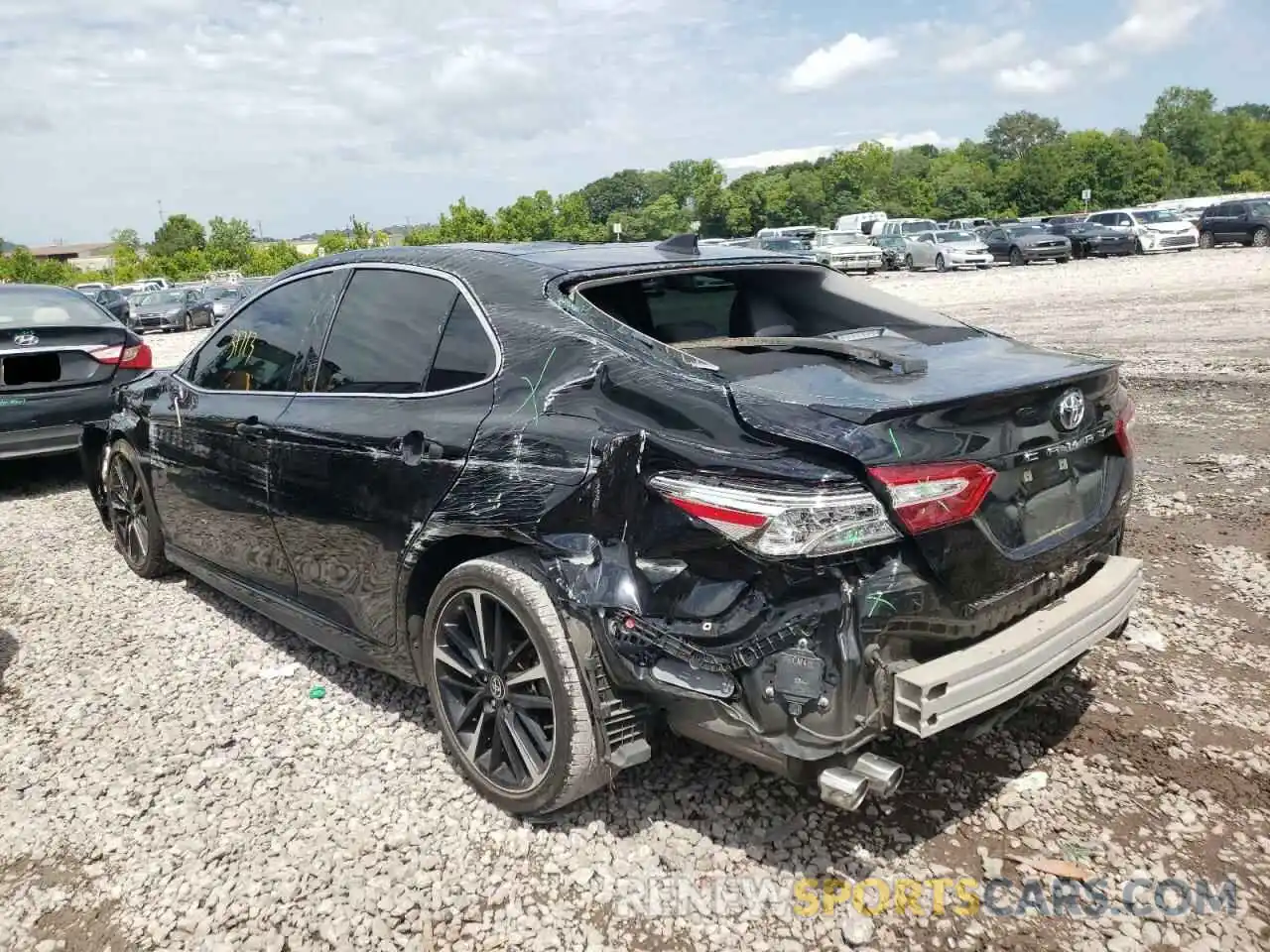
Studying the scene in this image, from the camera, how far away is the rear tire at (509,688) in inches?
107

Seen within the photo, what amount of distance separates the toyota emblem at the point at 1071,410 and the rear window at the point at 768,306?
672 millimetres

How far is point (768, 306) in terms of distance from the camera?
3.73m

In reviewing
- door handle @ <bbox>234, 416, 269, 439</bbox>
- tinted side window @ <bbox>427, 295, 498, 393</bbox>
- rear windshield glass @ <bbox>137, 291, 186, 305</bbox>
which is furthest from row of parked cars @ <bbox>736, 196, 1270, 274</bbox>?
tinted side window @ <bbox>427, 295, 498, 393</bbox>

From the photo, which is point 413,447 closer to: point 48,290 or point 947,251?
point 48,290

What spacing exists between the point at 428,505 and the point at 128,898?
1.39 m

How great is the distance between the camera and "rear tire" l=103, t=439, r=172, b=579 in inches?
199

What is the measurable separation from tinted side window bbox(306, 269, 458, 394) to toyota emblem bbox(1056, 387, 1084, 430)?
1.94 meters

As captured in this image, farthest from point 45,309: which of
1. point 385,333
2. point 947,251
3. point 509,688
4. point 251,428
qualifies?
point 947,251

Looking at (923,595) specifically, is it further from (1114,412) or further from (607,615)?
(1114,412)

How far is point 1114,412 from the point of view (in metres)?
3.05

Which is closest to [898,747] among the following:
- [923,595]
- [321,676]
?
[923,595]

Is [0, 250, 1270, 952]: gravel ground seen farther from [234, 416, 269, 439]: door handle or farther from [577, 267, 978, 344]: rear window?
[577, 267, 978, 344]: rear window

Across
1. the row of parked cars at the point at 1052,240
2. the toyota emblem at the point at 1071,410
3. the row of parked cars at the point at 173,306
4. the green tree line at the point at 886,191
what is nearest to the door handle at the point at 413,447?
the toyota emblem at the point at 1071,410

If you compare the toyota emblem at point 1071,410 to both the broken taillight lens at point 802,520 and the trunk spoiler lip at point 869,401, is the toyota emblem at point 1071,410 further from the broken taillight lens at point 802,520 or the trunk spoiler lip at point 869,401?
the broken taillight lens at point 802,520
